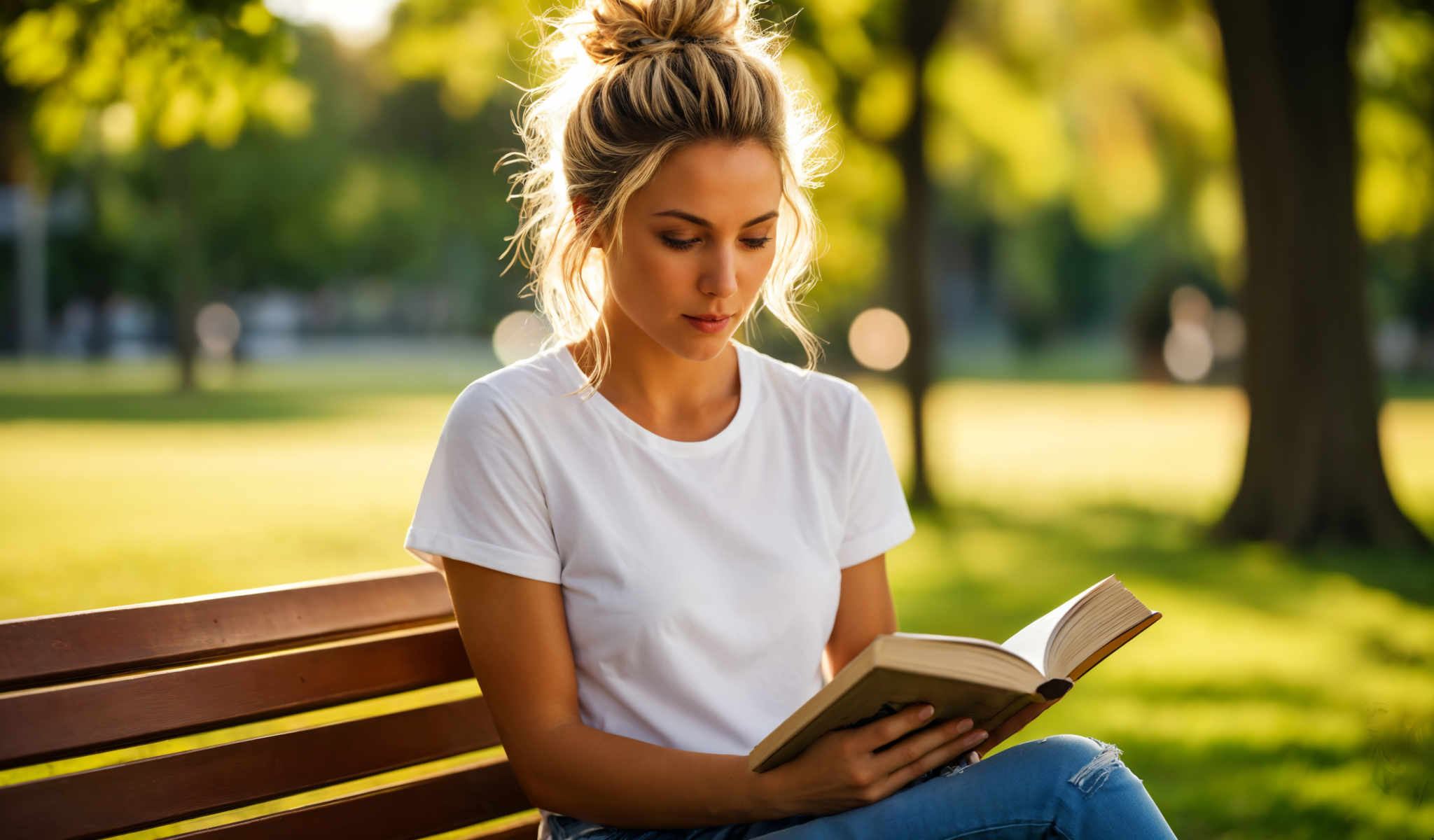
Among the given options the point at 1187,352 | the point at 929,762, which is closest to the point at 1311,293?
the point at 929,762

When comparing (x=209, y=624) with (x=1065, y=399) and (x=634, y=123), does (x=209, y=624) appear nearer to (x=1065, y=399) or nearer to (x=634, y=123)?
(x=634, y=123)

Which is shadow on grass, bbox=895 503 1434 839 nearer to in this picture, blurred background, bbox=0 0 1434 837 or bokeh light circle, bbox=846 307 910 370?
blurred background, bbox=0 0 1434 837

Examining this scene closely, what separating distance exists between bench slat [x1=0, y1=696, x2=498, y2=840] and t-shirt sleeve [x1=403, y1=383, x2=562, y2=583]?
0.39 metres

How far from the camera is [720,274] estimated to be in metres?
2.33

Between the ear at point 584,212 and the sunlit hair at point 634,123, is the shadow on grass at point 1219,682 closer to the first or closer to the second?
the sunlit hair at point 634,123

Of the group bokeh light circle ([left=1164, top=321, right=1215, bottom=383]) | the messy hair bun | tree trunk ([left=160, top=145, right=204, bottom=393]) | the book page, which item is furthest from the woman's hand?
bokeh light circle ([left=1164, top=321, right=1215, bottom=383])

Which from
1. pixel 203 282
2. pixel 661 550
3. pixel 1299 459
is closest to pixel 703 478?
pixel 661 550

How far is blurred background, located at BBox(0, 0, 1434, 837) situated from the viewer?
18.0ft

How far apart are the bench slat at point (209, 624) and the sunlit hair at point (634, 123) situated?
1.78 feet

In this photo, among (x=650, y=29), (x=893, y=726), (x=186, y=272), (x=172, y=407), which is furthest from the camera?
(x=186, y=272)

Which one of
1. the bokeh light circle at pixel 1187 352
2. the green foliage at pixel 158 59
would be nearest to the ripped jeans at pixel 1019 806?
the green foliage at pixel 158 59

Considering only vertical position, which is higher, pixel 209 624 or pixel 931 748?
pixel 209 624

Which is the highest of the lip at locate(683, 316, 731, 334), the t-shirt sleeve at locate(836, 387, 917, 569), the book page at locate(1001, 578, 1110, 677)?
the lip at locate(683, 316, 731, 334)

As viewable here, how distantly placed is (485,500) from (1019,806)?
3.13 ft
